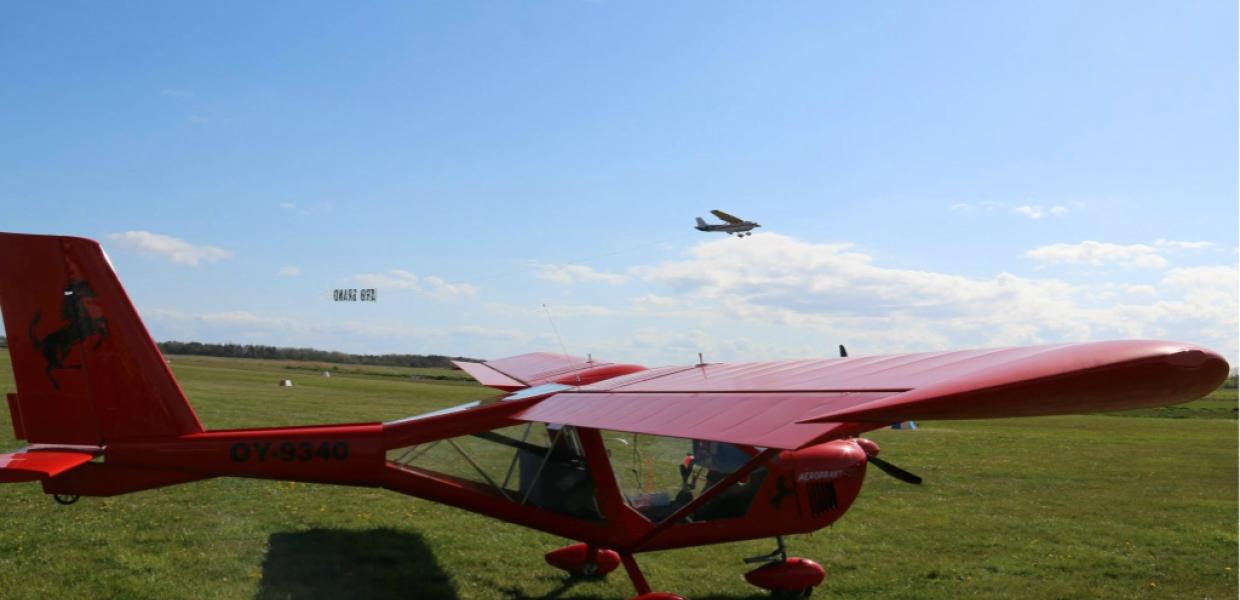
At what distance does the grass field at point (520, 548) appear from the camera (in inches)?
270

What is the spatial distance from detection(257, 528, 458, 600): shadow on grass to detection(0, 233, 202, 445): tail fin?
160 centimetres

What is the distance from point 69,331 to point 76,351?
165 mm

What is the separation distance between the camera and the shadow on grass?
661 cm

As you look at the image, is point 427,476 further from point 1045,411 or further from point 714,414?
point 1045,411

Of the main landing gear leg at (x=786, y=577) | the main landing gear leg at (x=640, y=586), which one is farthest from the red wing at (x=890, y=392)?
the main landing gear leg at (x=786, y=577)

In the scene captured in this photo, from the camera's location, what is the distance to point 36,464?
222 inches

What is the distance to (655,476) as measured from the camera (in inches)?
262

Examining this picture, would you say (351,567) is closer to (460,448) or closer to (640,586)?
(460,448)

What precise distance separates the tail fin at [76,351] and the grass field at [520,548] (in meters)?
1.30

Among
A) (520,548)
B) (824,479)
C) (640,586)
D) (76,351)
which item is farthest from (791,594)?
(76,351)

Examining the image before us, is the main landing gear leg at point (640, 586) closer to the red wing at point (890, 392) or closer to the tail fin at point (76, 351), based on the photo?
the red wing at point (890, 392)

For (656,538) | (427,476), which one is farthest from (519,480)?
(656,538)

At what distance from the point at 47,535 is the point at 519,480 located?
489cm

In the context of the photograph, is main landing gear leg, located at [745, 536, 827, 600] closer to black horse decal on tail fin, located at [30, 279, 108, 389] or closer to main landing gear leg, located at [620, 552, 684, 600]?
main landing gear leg, located at [620, 552, 684, 600]
